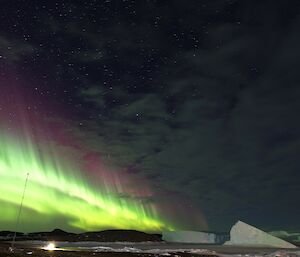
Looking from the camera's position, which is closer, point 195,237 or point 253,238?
point 253,238

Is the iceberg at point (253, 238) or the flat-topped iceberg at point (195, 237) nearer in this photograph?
the iceberg at point (253, 238)

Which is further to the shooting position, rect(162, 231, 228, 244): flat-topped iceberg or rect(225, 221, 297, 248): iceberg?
rect(162, 231, 228, 244): flat-topped iceberg

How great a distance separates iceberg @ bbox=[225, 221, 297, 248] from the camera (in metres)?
102

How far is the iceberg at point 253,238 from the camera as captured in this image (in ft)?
336

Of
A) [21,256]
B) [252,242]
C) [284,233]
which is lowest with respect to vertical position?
[21,256]

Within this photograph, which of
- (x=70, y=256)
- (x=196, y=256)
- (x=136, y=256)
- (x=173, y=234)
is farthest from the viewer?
(x=173, y=234)

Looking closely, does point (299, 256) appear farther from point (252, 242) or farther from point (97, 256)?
point (252, 242)

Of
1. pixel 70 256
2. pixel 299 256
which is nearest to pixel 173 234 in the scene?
pixel 299 256

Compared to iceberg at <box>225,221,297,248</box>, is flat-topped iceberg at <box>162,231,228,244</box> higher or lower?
higher

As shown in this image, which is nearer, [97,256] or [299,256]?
[97,256]

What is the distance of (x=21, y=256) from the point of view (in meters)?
39.7

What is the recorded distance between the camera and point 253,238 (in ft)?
351

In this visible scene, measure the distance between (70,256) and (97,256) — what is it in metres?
3.92

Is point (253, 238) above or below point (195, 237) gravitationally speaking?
below
